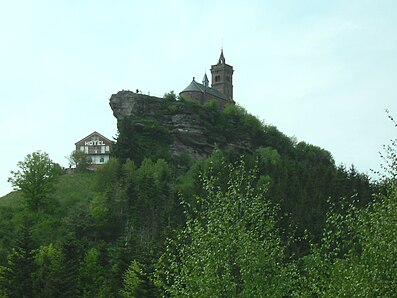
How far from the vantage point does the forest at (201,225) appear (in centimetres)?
3431

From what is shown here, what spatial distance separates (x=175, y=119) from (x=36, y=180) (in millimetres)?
32562

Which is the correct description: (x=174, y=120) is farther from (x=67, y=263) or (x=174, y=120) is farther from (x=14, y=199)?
(x=67, y=263)

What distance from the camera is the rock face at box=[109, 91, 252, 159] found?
13650 cm

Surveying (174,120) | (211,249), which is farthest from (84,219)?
(211,249)

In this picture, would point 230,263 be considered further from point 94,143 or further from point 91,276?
point 94,143

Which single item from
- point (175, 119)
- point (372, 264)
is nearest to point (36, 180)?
point (175, 119)

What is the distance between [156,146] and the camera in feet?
439

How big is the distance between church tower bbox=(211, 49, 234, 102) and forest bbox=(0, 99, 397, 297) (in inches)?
1168

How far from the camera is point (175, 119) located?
456 ft

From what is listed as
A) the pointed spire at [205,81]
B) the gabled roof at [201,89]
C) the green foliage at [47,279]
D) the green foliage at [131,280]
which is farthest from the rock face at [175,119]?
the green foliage at [131,280]

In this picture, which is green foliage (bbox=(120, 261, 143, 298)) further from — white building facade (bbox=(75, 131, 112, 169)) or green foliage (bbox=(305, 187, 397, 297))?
white building facade (bbox=(75, 131, 112, 169))

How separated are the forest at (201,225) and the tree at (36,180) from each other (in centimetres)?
23

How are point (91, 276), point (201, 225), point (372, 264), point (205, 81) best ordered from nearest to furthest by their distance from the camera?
point (372, 264) < point (201, 225) < point (91, 276) < point (205, 81)

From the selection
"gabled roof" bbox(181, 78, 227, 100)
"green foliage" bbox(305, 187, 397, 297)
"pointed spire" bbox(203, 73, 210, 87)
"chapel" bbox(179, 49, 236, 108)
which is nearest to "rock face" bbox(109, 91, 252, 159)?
"chapel" bbox(179, 49, 236, 108)
